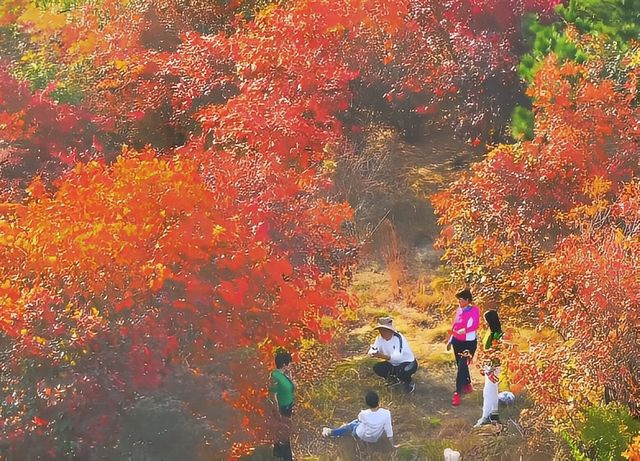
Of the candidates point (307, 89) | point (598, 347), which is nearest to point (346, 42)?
point (307, 89)

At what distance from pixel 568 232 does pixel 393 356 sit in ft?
8.54

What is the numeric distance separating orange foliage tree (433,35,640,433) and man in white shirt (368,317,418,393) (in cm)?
150

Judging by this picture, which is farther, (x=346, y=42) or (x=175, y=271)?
(x=346, y=42)

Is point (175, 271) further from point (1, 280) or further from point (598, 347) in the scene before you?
point (598, 347)

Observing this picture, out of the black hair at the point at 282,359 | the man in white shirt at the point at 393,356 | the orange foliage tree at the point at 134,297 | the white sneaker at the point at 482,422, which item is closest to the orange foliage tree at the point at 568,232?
the white sneaker at the point at 482,422

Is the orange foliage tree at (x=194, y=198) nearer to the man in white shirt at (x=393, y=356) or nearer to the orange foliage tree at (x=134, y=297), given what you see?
the orange foliage tree at (x=134, y=297)

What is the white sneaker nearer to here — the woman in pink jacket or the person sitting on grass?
the woman in pink jacket

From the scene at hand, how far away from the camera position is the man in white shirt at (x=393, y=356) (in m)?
10.8

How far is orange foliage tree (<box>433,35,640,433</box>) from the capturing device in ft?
27.0

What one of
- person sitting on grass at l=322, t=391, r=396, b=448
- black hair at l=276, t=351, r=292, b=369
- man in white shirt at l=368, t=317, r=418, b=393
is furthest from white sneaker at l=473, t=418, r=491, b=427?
black hair at l=276, t=351, r=292, b=369

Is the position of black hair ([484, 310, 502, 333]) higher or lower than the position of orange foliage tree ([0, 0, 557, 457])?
lower

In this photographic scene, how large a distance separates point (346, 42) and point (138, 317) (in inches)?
289

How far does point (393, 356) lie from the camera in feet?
35.7

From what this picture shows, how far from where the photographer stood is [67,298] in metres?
8.42
